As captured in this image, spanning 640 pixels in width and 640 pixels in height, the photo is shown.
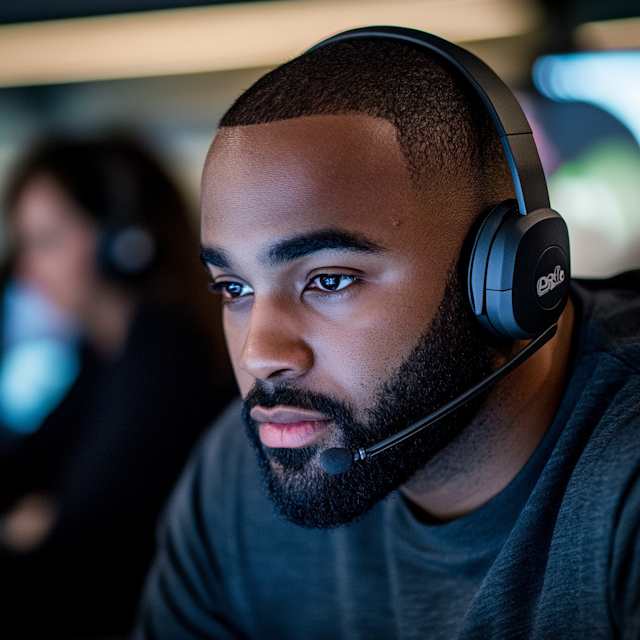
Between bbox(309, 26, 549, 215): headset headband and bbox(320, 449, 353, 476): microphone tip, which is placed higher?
bbox(309, 26, 549, 215): headset headband

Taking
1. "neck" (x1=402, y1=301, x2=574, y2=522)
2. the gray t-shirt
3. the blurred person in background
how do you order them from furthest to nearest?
the blurred person in background < "neck" (x1=402, y1=301, x2=574, y2=522) < the gray t-shirt

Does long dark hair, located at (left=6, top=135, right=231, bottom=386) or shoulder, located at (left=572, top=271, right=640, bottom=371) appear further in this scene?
long dark hair, located at (left=6, top=135, right=231, bottom=386)

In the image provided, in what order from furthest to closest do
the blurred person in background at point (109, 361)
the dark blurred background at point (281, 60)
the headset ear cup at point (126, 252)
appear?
1. the dark blurred background at point (281, 60)
2. the headset ear cup at point (126, 252)
3. the blurred person in background at point (109, 361)

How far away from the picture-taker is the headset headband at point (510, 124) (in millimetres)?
705

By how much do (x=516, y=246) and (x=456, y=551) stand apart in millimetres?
402

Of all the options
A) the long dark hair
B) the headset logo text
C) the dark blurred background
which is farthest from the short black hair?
the dark blurred background

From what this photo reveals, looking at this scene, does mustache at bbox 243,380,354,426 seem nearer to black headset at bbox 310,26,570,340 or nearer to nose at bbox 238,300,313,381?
nose at bbox 238,300,313,381

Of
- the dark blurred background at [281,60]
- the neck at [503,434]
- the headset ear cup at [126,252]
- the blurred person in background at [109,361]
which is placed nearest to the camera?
the neck at [503,434]

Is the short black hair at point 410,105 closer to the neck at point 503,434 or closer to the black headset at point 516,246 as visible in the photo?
the black headset at point 516,246

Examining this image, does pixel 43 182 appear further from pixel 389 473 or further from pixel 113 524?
pixel 389 473

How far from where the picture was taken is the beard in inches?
29.0

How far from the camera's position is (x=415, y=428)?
28.0 inches

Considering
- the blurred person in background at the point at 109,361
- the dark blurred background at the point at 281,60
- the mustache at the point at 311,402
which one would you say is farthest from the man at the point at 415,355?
the dark blurred background at the point at 281,60

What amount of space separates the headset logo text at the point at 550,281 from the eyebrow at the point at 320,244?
0.61ft
